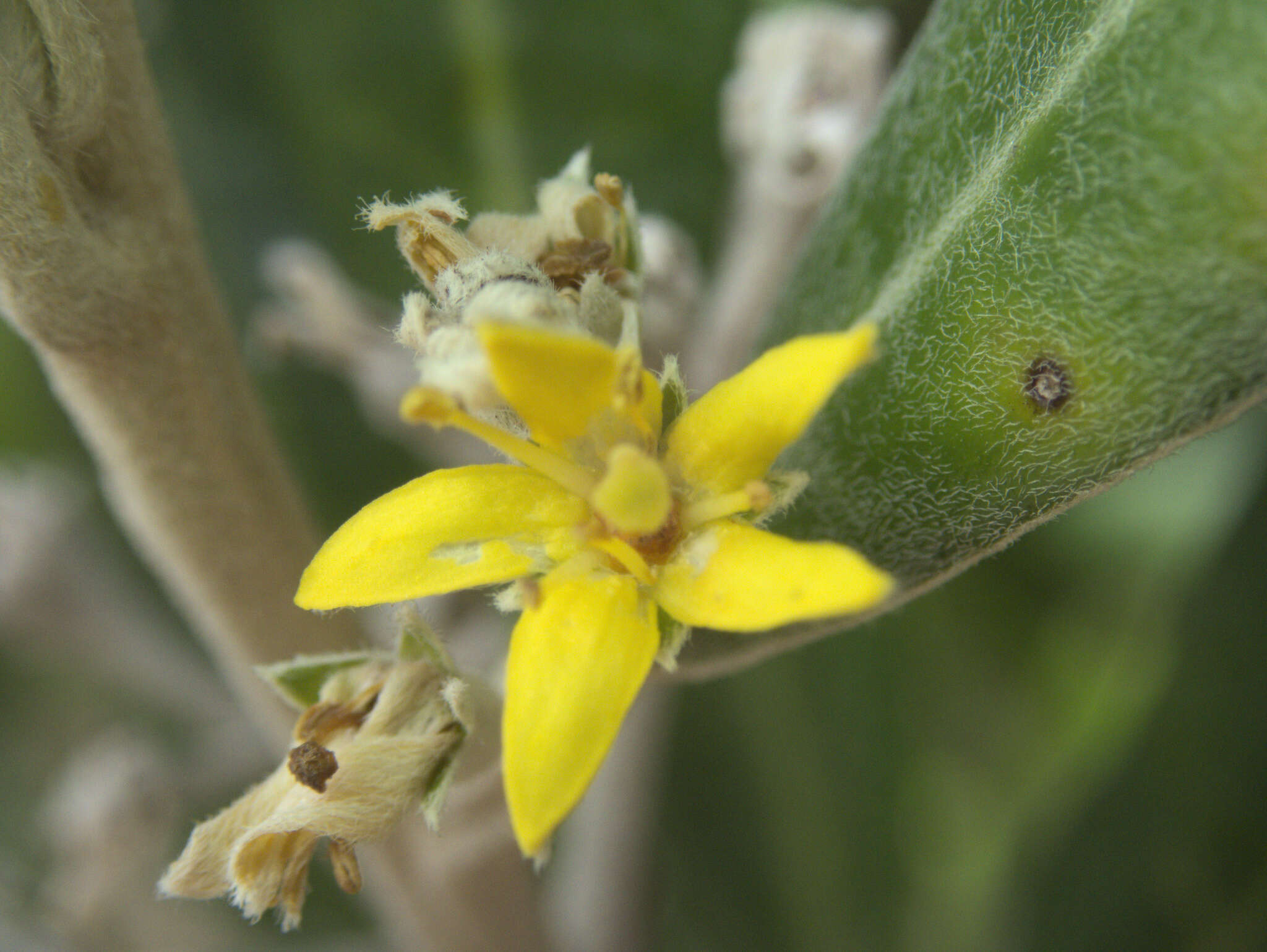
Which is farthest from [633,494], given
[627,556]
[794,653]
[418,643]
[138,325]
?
[794,653]

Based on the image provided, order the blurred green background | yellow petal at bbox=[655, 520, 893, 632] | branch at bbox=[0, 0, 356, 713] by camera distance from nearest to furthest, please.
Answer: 1. yellow petal at bbox=[655, 520, 893, 632]
2. branch at bbox=[0, 0, 356, 713]
3. the blurred green background

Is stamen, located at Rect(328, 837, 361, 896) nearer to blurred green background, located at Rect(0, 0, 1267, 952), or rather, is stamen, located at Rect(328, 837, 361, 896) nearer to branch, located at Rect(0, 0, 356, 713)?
branch, located at Rect(0, 0, 356, 713)

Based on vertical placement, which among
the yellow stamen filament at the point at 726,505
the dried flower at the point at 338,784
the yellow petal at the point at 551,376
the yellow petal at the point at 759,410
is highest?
the yellow petal at the point at 551,376

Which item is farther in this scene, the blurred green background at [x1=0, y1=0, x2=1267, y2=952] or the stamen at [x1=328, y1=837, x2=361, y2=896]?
the blurred green background at [x1=0, y1=0, x2=1267, y2=952]

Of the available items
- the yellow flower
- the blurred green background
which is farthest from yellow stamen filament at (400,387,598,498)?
the blurred green background

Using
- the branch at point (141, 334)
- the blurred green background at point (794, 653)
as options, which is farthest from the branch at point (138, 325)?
the blurred green background at point (794, 653)

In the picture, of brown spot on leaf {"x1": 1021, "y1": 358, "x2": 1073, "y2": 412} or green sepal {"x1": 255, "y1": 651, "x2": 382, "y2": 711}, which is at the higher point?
brown spot on leaf {"x1": 1021, "y1": 358, "x2": 1073, "y2": 412}

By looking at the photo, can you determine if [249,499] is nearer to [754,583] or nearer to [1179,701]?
[754,583]

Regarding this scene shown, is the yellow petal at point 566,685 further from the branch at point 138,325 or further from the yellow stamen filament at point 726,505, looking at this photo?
the branch at point 138,325
